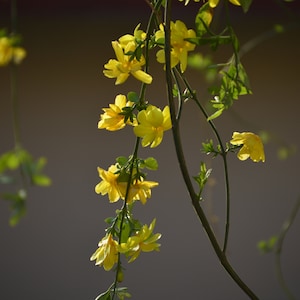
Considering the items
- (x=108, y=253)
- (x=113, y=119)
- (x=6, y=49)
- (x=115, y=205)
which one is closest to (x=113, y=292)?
(x=108, y=253)

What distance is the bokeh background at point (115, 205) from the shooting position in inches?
101

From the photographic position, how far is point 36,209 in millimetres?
2635

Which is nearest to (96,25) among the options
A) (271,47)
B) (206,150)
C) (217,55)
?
(217,55)

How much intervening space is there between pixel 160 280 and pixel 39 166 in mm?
2072

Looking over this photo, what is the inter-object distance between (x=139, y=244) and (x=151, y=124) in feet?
0.45

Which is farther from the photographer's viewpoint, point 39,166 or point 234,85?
point 234,85

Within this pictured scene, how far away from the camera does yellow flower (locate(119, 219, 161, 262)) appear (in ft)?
2.57

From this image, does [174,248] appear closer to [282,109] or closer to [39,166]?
[282,109]

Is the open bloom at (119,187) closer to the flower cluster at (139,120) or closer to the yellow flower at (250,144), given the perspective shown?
the flower cluster at (139,120)

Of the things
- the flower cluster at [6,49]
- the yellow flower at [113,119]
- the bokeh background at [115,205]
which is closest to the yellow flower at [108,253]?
the yellow flower at [113,119]

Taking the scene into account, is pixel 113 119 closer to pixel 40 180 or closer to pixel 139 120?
pixel 139 120

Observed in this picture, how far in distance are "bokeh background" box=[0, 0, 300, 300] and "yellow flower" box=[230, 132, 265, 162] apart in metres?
1.75

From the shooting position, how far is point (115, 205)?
2561mm

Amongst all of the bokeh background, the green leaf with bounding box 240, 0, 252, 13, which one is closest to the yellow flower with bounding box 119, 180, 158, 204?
the green leaf with bounding box 240, 0, 252, 13
